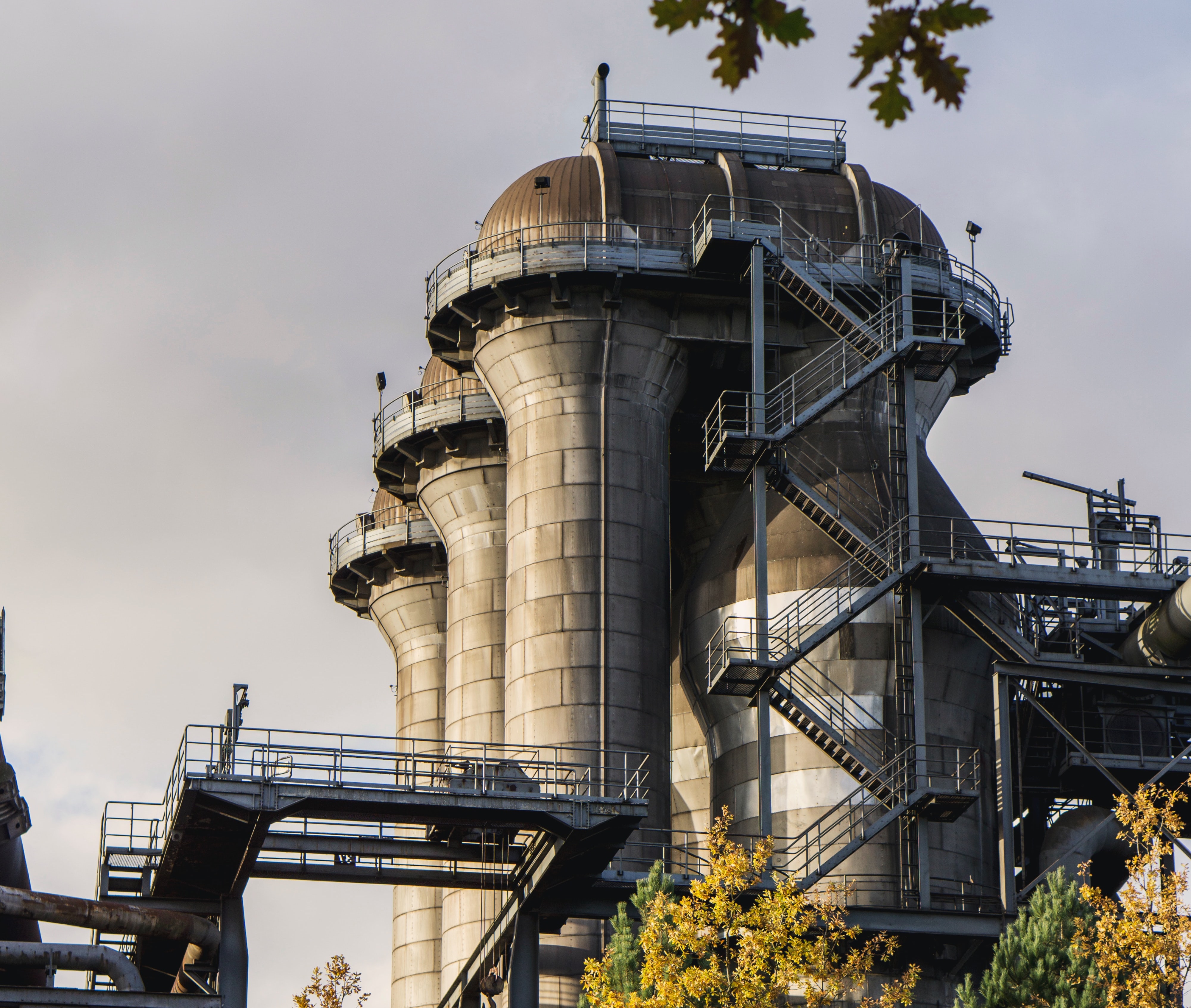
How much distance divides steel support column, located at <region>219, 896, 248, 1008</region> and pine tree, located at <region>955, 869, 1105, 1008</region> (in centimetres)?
1497

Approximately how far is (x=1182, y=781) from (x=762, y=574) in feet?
40.7

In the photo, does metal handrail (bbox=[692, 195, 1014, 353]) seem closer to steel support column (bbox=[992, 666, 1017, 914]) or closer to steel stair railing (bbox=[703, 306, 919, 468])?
steel stair railing (bbox=[703, 306, 919, 468])

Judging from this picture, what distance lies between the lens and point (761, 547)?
4719 centimetres

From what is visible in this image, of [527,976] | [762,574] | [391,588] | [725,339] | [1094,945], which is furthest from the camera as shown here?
[391,588]

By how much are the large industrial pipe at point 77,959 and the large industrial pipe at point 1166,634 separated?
84.4ft

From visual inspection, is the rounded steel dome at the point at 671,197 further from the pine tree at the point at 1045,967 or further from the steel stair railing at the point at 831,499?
the pine tree at the point at 1045,967

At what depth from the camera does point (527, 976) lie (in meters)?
41.0

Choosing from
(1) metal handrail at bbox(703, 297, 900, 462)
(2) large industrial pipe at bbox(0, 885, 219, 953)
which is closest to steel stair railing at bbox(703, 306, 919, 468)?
(1) metal handrail at bbox(703, 297, 900, 462)

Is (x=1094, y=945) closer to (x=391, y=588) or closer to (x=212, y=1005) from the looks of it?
(x=212, y=1005)

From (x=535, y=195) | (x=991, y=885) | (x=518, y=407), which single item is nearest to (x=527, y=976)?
(x=991, y=885)

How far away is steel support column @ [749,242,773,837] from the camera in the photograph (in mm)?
45625

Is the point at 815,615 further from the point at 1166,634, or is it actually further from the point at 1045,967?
the point at 1045,967

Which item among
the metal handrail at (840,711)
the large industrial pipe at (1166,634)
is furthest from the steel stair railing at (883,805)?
the large industrial pipe at (1166,634)

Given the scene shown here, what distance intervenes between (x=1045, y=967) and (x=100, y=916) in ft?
63.9
